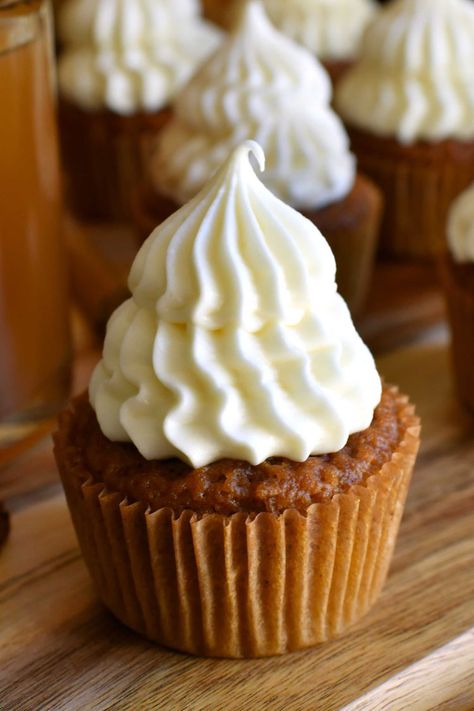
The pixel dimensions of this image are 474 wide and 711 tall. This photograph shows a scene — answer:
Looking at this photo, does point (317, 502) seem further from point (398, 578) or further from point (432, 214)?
point (432, 214)

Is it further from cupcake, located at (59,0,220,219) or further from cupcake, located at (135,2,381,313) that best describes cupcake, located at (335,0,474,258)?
cupcake, located at (59,0,220,219)

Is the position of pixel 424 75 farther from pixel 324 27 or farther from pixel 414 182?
pixel 324 27

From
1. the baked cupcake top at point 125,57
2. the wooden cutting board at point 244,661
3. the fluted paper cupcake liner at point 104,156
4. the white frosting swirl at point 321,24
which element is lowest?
the wooden cutting board at point 244,661

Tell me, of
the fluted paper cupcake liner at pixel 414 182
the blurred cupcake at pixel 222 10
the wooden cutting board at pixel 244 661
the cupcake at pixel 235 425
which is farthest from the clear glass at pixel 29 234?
the blurred cupcake at pixel 222 10

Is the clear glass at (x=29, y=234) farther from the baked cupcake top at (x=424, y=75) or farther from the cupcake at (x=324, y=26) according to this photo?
the cupcake at (x=324, y=26)

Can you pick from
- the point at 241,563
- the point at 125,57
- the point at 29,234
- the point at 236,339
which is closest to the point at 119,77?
the point at 125,57

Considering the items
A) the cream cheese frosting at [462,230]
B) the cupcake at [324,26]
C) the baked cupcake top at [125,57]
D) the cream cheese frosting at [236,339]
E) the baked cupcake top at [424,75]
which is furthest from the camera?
the cupcake at [324,26]

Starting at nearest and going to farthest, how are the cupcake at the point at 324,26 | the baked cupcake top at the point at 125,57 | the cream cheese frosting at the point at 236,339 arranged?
the cream cheese frosting at the point at 236,339 < the baked cupcake top at the point at 125,57 < the cupcake at the point at 324,26
